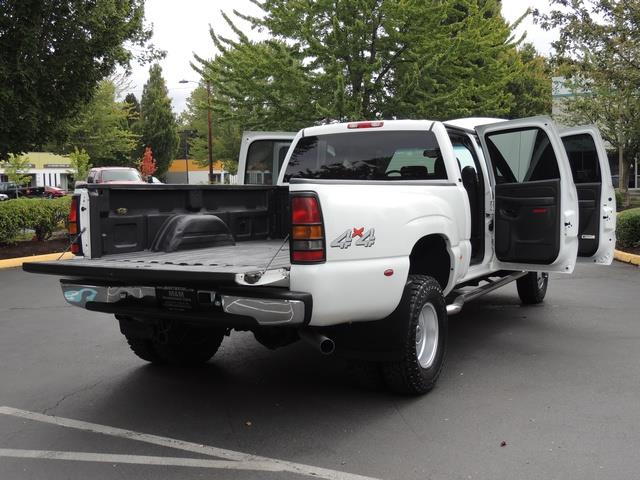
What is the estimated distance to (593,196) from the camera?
6707 millimetres

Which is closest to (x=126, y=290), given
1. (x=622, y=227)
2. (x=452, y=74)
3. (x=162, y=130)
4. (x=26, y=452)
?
(x=26, y=452)

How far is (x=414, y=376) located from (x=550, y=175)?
2.59 metres

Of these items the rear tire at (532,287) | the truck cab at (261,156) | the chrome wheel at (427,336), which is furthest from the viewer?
the rear tire at (532,287)

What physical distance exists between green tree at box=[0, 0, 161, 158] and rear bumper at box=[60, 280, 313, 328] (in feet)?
28.0

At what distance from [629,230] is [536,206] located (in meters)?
8.44

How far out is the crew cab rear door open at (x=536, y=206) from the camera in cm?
561

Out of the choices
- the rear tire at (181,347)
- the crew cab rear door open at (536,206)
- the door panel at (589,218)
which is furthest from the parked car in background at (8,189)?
the crew cab rear door open at (536,206)

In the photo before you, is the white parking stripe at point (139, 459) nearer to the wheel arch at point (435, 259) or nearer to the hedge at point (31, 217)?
the wheel arch at point (435, 259)

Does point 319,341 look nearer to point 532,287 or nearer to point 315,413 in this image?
point 315,413

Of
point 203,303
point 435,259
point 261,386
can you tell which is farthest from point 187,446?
point 435,259

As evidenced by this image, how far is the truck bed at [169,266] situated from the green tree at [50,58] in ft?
27.5

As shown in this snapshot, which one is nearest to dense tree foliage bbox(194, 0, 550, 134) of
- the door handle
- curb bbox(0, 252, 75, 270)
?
curb bbox(0, 252, 75, 270)

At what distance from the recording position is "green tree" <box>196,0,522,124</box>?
52.5 ft

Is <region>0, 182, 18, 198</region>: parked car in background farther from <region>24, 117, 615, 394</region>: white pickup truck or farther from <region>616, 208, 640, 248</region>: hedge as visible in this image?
<region>24, 117, 615, 394</region>: white pickup truck
